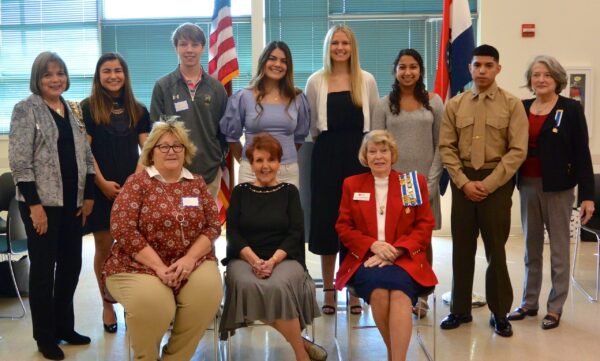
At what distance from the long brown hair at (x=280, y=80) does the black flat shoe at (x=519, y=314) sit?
6.28 ft

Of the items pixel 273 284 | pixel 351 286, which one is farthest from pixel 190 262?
pixel 351 286

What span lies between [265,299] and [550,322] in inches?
74.1

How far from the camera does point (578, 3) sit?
20.9ft

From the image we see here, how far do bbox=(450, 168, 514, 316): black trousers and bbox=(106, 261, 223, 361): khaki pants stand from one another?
1.49m

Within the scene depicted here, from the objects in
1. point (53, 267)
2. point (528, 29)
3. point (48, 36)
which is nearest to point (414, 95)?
point (53, 267)

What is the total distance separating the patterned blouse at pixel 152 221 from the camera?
2.72 meters

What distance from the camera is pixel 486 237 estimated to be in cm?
339

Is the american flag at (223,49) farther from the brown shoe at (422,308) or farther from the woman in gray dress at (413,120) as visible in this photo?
the brown shoe at (422,308)

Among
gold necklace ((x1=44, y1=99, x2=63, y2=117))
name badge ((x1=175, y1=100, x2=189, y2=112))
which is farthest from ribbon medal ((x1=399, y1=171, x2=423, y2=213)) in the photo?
gold necklace ((x1=44, y1=99, x2=63, y2=117))

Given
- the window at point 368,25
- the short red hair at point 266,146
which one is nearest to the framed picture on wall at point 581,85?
the window at point 368,25

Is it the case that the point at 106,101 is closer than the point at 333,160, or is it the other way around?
the point at 106,101

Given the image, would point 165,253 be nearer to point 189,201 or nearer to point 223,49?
point 189,201

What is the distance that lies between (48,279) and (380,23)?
4879 mm

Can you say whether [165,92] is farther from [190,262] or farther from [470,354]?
[470,354]
